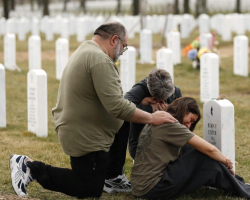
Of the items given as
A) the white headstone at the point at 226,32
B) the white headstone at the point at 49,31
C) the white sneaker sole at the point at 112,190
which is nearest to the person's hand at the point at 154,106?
the white sneaker sole at the point at 112,190

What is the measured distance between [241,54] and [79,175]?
8536 mm

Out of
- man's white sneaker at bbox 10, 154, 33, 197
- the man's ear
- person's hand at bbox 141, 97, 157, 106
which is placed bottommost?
man's white sneaker at bbox 10, 154, 33, 197

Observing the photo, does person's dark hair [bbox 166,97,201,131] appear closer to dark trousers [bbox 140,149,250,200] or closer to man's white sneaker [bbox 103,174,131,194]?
dark trousers [bbox 140,149,250,200]

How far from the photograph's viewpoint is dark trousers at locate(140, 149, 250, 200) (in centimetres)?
400

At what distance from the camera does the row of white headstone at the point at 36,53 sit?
11.7m

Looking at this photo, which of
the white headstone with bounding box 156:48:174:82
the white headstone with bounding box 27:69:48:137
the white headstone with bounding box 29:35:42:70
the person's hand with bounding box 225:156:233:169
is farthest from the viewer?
the white headstone with bounding box 29:35:42:70

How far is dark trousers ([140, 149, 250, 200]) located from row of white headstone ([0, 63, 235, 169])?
1.63 ft

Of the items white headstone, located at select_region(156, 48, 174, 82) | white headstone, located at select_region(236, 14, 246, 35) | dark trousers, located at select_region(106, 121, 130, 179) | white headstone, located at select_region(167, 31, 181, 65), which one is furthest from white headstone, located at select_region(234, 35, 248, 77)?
white headstone, located at select_region(236, 14, 246, 35)

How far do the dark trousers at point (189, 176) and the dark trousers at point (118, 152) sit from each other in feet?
1.75

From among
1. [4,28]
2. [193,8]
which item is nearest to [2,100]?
[4,28]

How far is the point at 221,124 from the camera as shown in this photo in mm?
4434

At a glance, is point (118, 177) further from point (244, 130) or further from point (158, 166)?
point (244, 130)

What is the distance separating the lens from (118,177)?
455 centimetres

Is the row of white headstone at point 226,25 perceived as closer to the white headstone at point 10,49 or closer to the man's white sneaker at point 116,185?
the white headstone at point 10,49
